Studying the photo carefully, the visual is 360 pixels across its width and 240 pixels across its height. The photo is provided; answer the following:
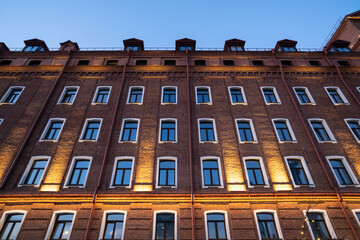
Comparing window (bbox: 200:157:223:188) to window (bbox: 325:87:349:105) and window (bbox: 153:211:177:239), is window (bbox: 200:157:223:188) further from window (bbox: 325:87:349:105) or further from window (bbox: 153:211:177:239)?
window (bbox: 325:87:349:105)

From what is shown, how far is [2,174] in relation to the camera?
563 inches

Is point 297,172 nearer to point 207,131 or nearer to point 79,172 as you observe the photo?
point 207,131

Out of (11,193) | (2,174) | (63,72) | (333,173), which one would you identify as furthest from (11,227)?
(333,173)

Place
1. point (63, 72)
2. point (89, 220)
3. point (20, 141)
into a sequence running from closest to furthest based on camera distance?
point (89, 220)
point (20, 141)
point (63, 72)

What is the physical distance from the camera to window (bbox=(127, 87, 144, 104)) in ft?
63.7

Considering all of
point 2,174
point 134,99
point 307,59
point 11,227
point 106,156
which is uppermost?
point 307,59

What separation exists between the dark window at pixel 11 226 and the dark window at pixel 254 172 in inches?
538

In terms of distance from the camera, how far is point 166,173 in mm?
14766

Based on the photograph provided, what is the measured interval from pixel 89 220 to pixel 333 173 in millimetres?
15140

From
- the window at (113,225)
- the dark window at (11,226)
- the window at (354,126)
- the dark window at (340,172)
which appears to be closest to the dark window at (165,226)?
the window at (113,225)

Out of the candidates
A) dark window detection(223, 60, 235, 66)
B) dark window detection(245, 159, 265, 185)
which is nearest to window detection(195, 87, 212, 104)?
dark window detection(223, 60, 235, 66)

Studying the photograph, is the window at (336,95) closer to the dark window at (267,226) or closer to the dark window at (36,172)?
the dark window at (267,226)

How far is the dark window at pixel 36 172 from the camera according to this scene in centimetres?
1421

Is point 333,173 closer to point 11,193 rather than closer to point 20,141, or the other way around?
point 11,193
